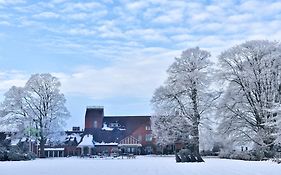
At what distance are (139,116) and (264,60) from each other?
5586 centimetres

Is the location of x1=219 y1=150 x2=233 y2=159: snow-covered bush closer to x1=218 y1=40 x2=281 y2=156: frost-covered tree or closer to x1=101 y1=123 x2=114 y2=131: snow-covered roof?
x1=218 y1=40 x2=281 y2=156: frost-covered tree

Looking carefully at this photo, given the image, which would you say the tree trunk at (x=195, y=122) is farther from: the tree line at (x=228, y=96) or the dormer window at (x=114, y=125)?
the dormer window at (x=114, y=125)

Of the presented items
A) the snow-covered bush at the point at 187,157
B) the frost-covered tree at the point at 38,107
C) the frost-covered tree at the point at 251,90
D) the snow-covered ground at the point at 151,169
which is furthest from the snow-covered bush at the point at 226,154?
the frost-covered tree at the point at 38,107

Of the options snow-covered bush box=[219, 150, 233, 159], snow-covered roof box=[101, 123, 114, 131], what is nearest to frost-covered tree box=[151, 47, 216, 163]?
snow-covered bush box=[219, 150, 233, 159]

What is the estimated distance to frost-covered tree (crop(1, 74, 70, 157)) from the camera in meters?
61.5

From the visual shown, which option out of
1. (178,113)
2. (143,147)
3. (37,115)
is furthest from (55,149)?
(178,113)

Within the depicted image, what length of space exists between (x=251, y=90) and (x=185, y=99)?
31.9 ft

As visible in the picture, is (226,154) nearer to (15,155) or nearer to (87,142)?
(15,155)

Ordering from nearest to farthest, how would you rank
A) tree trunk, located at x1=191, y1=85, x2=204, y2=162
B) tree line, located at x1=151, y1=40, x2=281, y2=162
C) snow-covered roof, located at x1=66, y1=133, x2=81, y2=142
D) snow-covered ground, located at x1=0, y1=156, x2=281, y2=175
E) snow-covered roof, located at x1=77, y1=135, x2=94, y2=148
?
snow-covered ground, located at x1=0, y1=156, x2=281, y2=175 → tree line, located at x1=151, y1=40, x2=281, y2=162 → tree trunk, located at x1=191, y1=85, x2=204, y2=162 → snow-covered roof, located at x1=77, y1=135, x2=94, y2=148 → snow-covered roof, located at x1=66, y1=133, x2=81, y2=142

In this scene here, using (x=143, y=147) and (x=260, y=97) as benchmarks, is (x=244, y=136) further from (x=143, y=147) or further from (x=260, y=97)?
(x=143, y=147)

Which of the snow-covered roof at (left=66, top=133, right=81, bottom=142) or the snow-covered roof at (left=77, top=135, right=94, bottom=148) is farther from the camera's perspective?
the snow-covered roof at (left=66, top=133, right=81, bottom=142)

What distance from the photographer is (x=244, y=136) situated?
1687 inches

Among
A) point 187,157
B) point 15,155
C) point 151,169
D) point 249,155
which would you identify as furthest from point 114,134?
point 151,169

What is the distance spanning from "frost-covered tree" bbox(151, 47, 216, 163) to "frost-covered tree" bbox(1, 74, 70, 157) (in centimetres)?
1707
